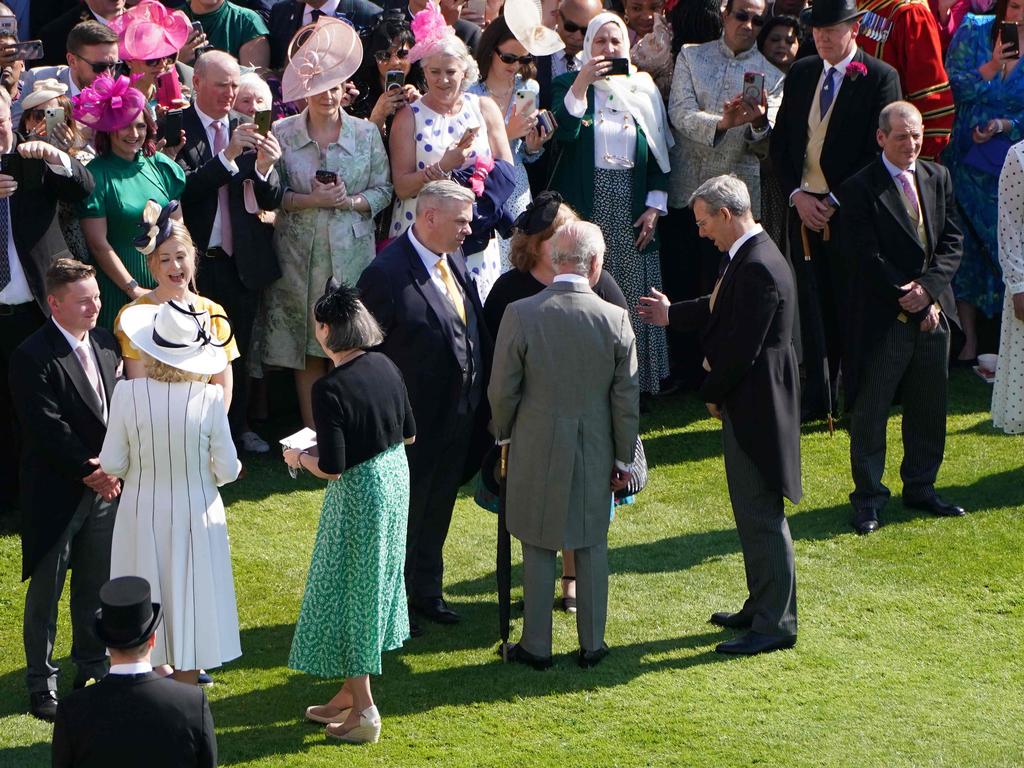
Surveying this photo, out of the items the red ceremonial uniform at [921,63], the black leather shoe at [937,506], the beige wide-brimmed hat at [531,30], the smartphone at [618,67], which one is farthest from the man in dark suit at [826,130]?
the beige wide-brimmed hat at [531,30]

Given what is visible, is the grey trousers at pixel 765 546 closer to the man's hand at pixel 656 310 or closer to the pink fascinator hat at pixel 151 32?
the man's hand at pixel 656 310

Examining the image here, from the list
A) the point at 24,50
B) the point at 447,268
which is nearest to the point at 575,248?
the point at 447,268

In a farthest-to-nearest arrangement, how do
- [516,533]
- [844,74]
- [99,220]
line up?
1. [844,74]
2. [99,220]
3. [516,533]

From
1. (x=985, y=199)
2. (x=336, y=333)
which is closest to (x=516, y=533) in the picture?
(x=336, y=333)

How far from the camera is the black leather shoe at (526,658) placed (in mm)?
6938

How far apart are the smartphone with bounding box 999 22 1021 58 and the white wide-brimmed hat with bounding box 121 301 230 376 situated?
6.14 metres

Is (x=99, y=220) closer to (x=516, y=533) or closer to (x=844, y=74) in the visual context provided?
(x=516, y=533)

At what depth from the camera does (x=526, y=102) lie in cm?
919

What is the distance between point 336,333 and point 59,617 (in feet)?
8.06

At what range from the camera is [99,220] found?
8.10m

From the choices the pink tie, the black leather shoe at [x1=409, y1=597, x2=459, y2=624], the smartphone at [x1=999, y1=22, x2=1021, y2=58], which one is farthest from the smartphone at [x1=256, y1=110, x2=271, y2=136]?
the smartphone at [x1=999, y1=22, x2=1021, y2=58]

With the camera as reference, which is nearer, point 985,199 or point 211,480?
point 211,480

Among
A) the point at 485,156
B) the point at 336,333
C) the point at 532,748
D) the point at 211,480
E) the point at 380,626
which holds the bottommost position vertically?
the point at 532,748

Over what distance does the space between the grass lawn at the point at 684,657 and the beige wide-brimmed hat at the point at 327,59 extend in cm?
228
